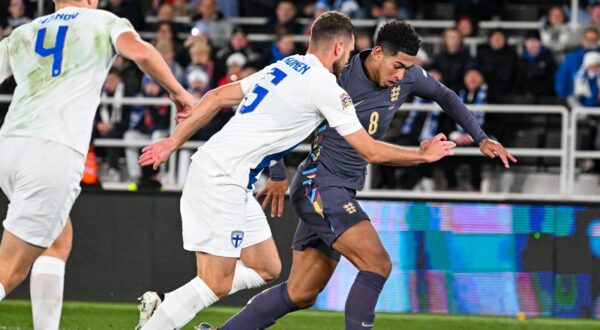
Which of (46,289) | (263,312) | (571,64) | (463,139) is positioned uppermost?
(571,64)

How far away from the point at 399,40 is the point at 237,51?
23.0 ft

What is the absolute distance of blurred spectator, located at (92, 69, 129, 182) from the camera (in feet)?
42.1

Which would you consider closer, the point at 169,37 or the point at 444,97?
the point at 444,97

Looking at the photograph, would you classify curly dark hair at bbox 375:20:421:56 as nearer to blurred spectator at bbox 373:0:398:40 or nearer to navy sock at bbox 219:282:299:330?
navy sock at bbox 219:282:299:330

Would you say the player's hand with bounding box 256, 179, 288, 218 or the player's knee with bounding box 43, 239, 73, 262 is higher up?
the player's hand with bounding box 256, 179, 288, 218

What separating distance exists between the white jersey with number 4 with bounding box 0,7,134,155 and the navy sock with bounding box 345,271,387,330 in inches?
73.8

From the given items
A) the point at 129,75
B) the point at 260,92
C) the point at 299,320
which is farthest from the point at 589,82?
the point at 260,92

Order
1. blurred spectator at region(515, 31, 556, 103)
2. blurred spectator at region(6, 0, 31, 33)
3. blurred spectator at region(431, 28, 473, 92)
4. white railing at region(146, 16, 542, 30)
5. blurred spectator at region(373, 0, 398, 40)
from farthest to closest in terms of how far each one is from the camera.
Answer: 1. blurred spectator at region(6, 0, 31, 33)
2. white railing at region(146, 16, 542, 30)
3. blurred spectator at region(373, 0, 398, 40)
4. blurred spectator at region(515, 31, 556, 103)
5. blurred spectator at region(431, 28, 473, 92)

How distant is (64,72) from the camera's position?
609cm

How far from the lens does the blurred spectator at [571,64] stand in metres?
13.0

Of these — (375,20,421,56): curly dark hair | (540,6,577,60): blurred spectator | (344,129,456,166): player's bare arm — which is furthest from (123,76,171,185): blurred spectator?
(344,129,456,166): player's bare arm

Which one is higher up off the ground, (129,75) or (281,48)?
(281,48)

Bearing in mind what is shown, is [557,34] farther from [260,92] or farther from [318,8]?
[260,92]

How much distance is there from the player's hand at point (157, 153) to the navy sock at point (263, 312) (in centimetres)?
117
